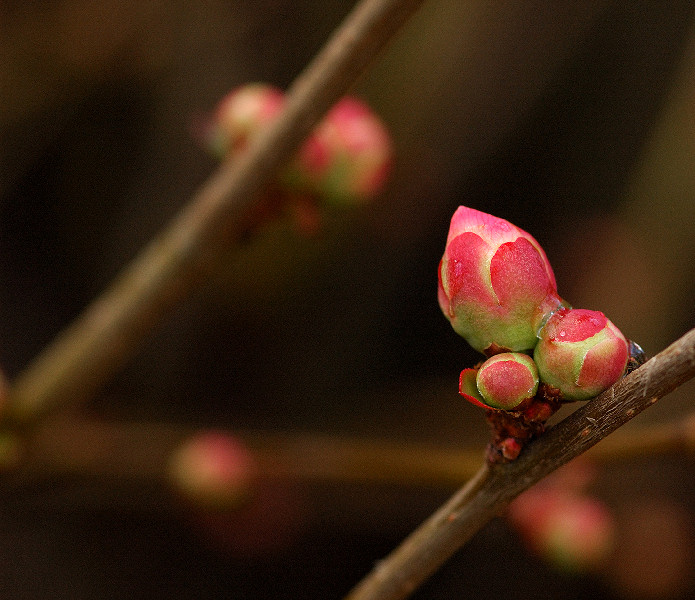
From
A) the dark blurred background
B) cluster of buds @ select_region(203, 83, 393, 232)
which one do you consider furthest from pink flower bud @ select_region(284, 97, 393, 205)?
the dark blurred background

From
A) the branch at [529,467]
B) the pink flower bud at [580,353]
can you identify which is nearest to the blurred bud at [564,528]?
the branch at [529,467]

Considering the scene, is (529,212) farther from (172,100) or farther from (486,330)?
(486,330)

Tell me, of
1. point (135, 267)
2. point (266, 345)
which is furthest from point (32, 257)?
point (135, 267)

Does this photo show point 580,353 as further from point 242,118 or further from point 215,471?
point 215,471

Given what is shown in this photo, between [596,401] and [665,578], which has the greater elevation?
[596,401]

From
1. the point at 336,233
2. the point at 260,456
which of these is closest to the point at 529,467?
the point at 260,456

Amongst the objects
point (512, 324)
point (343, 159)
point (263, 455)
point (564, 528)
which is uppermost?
point (343, 159)
